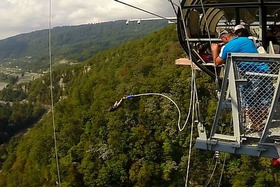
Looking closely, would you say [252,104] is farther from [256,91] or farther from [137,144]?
[137,144]

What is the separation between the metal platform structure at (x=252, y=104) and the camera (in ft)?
14.3

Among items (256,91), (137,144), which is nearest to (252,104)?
(256,91)

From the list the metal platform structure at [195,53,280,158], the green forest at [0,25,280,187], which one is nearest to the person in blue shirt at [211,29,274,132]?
the metal platform structure at [195,53,280,158]

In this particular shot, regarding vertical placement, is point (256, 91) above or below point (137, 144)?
above

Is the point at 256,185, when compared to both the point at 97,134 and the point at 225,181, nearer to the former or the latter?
the point at 225,181

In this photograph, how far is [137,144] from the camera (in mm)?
40250

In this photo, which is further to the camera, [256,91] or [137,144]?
[137,144]

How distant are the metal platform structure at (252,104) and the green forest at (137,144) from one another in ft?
93.3

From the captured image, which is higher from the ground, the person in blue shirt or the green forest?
the person in blue shirt

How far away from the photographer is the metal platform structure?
4352 mm

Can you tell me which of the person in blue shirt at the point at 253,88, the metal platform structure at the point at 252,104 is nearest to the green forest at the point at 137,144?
the metal platform structure at the point at 252,104

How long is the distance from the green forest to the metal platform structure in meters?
28.4

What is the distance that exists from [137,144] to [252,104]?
36.0 m

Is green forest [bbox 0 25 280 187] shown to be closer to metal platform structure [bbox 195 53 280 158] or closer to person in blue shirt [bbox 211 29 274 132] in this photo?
metal platform structure [bbox 195 53 280 158]
